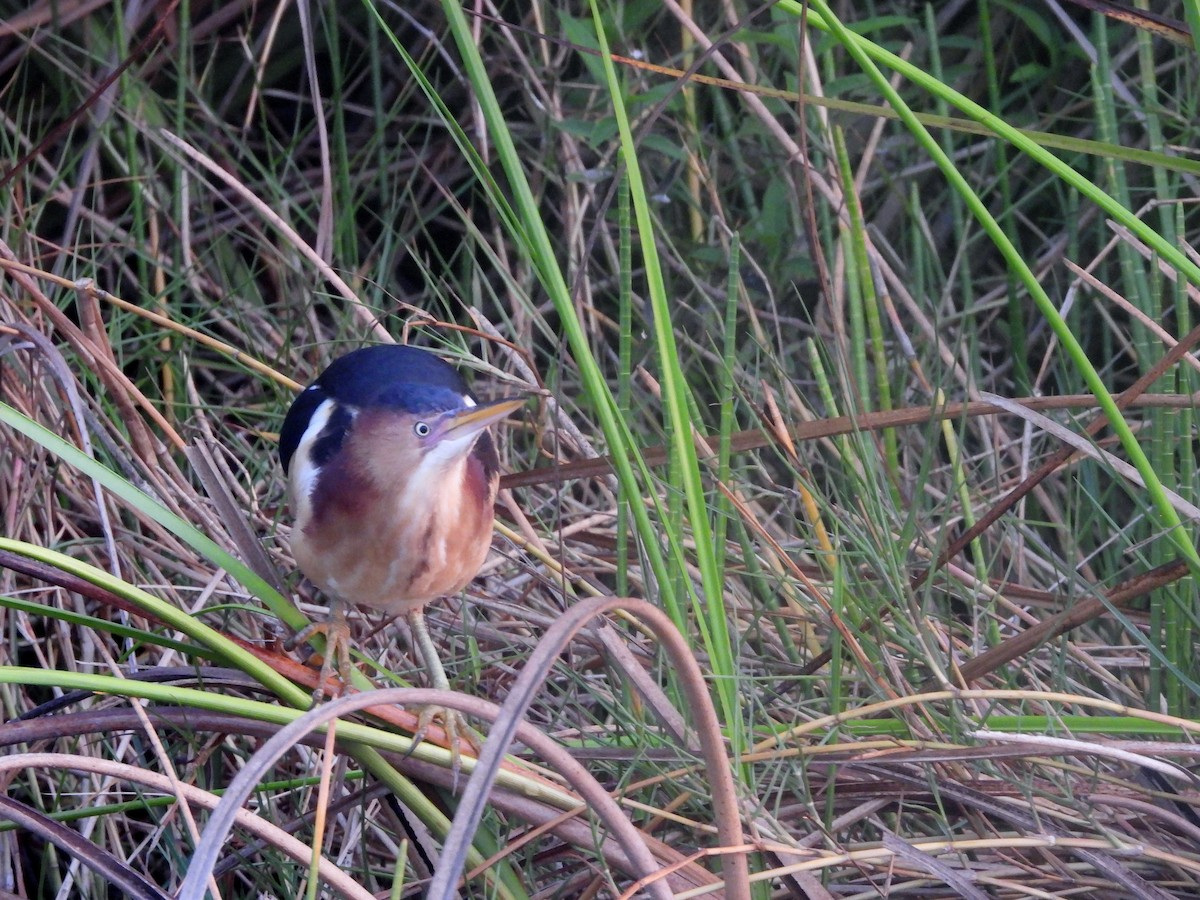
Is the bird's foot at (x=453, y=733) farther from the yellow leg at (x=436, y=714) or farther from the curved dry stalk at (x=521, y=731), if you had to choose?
the curved dry stalk at (x=521, y=731)

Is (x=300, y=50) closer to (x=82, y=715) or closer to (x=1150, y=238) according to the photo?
(x=82, y=715)

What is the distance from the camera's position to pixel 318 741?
3.88 ft

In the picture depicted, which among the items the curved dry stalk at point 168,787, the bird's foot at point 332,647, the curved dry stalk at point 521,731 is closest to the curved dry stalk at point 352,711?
the curved dry stalk at point 521,731

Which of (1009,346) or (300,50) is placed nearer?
(1009,346)

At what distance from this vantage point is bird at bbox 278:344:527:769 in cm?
137

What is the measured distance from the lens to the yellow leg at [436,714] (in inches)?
46.8

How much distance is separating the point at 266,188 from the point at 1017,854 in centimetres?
199

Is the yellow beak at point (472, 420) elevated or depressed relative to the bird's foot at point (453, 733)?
elevated

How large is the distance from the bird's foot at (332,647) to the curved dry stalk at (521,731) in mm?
386

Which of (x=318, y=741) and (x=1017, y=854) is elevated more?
(x=318, y=741)

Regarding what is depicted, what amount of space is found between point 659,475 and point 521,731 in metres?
0.74

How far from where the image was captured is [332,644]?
54.1 inches

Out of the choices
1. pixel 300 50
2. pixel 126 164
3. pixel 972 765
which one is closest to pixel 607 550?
pixel 972 765

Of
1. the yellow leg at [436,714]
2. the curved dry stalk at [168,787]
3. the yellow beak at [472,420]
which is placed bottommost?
the yellow leg at [436,714]
